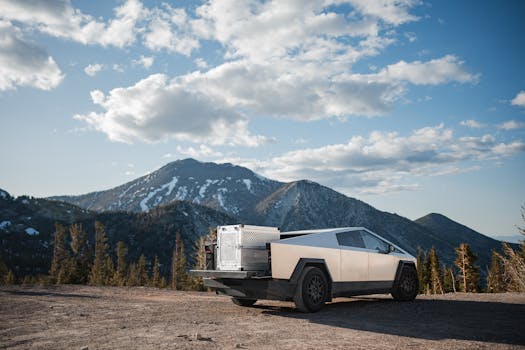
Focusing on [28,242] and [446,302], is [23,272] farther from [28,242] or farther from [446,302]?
[446,302]

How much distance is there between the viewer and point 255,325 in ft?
23.1

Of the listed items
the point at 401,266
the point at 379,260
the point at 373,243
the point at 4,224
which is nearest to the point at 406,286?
the point at 401,266

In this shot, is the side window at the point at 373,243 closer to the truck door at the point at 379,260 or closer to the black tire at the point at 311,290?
the truck door at the point at 379,260

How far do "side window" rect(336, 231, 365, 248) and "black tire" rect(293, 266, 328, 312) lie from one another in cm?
111

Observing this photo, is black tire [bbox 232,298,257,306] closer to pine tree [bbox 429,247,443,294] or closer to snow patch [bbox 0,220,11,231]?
pine tree [bbox 429,247,443,294]

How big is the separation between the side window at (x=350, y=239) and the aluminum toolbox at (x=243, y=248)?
1.70m

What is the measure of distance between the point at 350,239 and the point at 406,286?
261 cm

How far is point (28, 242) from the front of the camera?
175875 mm

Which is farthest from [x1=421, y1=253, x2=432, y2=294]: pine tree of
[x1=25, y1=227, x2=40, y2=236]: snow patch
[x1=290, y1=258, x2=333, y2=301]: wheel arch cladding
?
[x1=25, y1=227, x2=40, y2=236]: snow patch

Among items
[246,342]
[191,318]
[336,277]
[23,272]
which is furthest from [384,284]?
[23,272]

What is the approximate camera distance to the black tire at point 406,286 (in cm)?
1081

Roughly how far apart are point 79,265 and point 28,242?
15168 cm

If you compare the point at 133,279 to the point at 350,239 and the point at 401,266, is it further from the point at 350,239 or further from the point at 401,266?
the point at 350,239

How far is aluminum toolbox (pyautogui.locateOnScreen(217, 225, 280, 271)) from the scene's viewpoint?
336 inches
